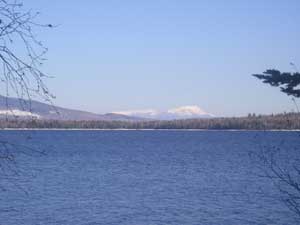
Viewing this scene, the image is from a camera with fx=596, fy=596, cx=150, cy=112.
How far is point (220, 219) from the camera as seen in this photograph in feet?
76.5

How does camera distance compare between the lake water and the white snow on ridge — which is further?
the lake water

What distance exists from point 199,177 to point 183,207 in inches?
669

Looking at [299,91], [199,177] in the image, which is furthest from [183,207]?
[299,91]

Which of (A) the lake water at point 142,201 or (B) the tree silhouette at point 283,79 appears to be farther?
(A) the lake water at point 142,201

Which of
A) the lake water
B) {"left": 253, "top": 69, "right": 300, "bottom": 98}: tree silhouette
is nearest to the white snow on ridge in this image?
{"left": 253, "top": 69, "right": 300, "bottom": 98}: tree silhouette

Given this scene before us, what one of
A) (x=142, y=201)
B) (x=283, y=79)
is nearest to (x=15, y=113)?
(x=283, y=79)

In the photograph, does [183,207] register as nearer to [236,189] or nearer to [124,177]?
[236,189]

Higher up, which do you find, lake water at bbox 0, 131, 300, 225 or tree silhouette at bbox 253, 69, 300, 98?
tree silhouette at bbox 253, 69, 300, 98

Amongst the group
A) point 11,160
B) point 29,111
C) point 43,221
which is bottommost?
point 43,221

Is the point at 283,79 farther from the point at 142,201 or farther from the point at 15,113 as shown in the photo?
the point at 142,201

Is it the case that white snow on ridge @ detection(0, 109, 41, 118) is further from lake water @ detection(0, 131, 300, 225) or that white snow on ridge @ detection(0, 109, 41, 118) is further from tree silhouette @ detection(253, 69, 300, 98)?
lake water @ detection(0, 131, 300, 225)

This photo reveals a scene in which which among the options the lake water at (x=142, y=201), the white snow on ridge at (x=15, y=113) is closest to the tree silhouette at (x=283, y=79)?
the white snow on ridge at (x=15, y=113)

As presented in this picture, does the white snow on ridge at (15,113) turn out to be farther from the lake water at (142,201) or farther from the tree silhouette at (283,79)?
the lake water at (142,201)

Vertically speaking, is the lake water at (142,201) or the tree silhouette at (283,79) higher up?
the tree silhouette at (283,79)
